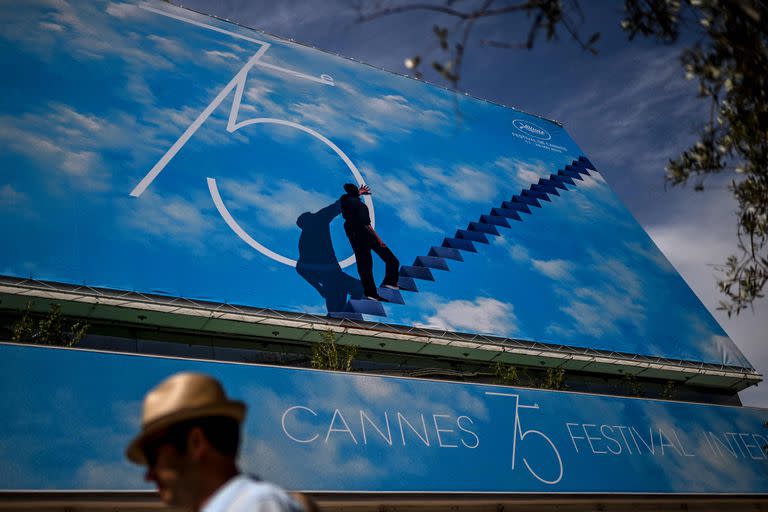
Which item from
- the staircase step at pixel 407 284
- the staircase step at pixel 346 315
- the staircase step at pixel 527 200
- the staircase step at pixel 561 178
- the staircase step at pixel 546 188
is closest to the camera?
the staircase step at pixel 346 315

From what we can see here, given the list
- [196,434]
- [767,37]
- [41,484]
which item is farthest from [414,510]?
[196,434]

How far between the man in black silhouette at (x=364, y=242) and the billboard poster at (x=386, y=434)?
3.83 metres

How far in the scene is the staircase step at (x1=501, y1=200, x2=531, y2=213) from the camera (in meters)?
23.8

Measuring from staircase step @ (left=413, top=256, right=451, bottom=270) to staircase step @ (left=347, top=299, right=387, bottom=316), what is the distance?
2.48 metres

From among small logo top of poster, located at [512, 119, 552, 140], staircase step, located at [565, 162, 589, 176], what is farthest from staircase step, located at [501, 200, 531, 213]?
small logo top of poster, located at [512, 119, 552, 140]

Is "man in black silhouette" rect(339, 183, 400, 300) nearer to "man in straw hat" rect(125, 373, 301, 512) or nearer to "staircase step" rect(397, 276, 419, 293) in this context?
"staircase step" rect(397, 276, 419, 293)

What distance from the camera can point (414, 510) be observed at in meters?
13.6

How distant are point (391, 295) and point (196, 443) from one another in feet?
52.9

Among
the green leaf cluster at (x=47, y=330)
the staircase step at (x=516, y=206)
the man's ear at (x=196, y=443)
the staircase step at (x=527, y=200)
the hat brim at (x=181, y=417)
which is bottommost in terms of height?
the man's ear at (x=196, y=443)

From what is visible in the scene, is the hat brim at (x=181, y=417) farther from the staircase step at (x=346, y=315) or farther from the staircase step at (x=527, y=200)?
the staircase step at (x=527, y=200)

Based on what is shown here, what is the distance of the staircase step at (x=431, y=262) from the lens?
65.2 ft

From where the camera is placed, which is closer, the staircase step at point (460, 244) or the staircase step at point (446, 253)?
the staircase step at point (446, 253)

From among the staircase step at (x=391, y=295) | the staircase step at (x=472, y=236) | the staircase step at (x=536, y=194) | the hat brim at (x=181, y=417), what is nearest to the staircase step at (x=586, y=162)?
the staircase step at (x=536, y=194)

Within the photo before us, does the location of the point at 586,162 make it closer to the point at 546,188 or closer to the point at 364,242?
the point at 546,188
